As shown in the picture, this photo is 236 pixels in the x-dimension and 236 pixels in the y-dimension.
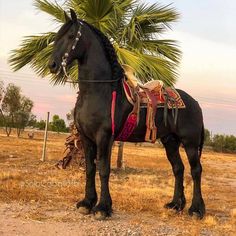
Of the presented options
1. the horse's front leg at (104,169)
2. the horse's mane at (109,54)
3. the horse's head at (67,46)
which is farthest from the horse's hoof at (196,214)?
the horse's head at (67,46)

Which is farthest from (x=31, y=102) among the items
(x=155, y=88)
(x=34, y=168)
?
(x=155, y=88)

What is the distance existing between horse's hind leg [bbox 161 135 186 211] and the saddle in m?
0.67

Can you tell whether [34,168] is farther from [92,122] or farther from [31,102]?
[31,102]

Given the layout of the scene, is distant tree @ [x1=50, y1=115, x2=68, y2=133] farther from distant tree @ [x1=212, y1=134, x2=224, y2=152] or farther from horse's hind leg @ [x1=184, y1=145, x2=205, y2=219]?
horse's hind leg @ [x1=184, y1=145, x2=205, y2=219]

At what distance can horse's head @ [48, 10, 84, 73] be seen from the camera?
18.9ft

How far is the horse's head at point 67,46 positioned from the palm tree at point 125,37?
4.89 meters

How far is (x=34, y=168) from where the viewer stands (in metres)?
12.2

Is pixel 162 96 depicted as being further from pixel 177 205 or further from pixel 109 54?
pixel 177 205

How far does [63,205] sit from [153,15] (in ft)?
22.5

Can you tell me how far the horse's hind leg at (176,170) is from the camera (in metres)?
7.08

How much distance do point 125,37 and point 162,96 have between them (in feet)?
18.0

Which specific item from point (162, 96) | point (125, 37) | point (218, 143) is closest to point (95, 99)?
point (162, 96)

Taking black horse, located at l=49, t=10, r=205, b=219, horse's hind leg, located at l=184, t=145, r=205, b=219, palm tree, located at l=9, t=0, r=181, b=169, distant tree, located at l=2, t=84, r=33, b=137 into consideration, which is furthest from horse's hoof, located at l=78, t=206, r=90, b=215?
distant tree, located at l=2, t=84, r=33, b=137

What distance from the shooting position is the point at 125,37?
39.3 ft
